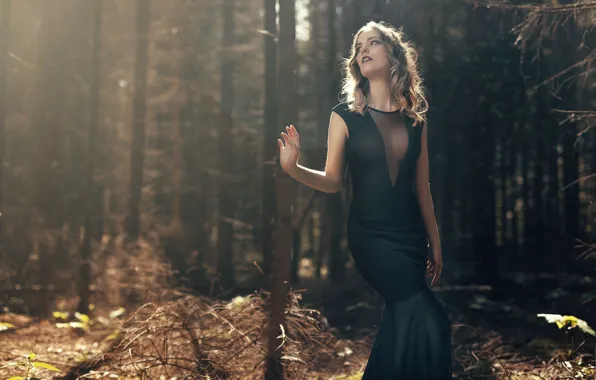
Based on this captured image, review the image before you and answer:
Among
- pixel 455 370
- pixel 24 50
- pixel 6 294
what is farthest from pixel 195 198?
pixel 455 370

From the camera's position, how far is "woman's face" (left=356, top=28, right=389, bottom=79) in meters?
4.44

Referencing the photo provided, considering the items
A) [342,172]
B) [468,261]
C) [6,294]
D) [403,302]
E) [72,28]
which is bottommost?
[6,294]

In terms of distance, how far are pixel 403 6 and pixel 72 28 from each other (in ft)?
→ 23.9

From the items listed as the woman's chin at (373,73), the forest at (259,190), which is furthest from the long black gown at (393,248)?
the forest at (259,190)

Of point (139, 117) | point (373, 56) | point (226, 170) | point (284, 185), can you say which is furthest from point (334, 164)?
point (226, 170)

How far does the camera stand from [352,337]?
1020 cm

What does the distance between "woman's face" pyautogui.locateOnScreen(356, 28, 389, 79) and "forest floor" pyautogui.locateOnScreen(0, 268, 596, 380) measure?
320 centimetres

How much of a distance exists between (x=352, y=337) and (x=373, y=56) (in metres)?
6.64

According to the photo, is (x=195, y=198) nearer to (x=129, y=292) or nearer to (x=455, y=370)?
(x=129, y=292)

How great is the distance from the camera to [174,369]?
6.51 m

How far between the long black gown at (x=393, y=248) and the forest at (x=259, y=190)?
239cm

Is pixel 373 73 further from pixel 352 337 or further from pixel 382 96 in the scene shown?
pixel 352 337

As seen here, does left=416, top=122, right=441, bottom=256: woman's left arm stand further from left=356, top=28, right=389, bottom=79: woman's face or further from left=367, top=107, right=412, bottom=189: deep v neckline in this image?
→ left=356, top=28, right=389, bottom=79: woman's face

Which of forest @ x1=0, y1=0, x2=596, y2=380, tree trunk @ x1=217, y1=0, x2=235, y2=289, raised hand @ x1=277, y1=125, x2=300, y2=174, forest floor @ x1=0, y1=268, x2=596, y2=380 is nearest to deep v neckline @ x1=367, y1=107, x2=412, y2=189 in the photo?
raised hand @ x1=277, y1=125, x2=300, y2=174
